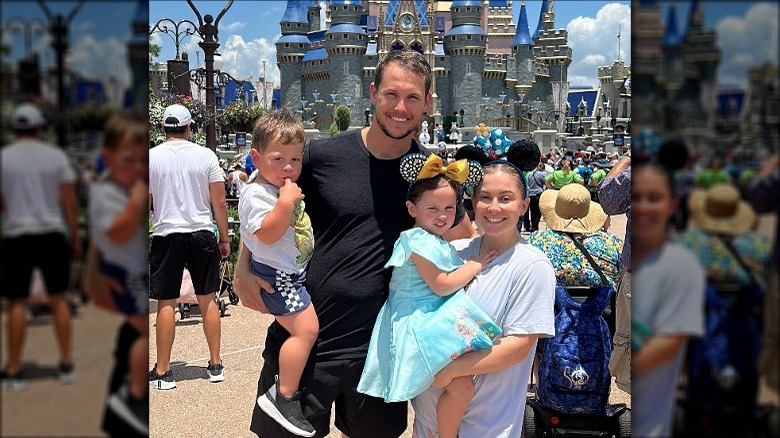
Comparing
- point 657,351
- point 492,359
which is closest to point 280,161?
point 492,359

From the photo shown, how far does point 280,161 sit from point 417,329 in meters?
0.81

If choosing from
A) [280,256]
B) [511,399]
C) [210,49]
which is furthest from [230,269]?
[511,399]

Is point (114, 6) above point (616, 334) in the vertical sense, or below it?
above

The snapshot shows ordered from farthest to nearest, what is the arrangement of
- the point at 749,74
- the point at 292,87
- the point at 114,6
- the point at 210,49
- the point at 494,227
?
the point at 292,87
the point at 210,49
the point at 494,227
the point at 114,6
the point at 749,74

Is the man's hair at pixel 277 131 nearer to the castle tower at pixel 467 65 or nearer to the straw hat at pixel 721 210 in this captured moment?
the straw hat at pixel 721 210

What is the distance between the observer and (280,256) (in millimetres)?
2668

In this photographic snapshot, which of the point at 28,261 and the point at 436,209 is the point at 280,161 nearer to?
the point at 436,209

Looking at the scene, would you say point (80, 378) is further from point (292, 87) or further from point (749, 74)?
point (292, 87)

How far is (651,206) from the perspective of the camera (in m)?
0.83

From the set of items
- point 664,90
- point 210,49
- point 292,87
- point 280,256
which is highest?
point 292,87

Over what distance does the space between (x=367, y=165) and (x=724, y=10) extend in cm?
185

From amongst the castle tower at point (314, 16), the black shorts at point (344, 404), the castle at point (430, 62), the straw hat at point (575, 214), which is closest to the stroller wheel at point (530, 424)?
the straw hat at point (575, 214)

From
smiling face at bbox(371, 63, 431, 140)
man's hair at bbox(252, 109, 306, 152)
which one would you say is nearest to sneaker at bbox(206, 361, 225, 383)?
man's hair at bbox(252, 109, 306, 152)

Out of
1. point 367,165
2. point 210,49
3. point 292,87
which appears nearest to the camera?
point 367,165
